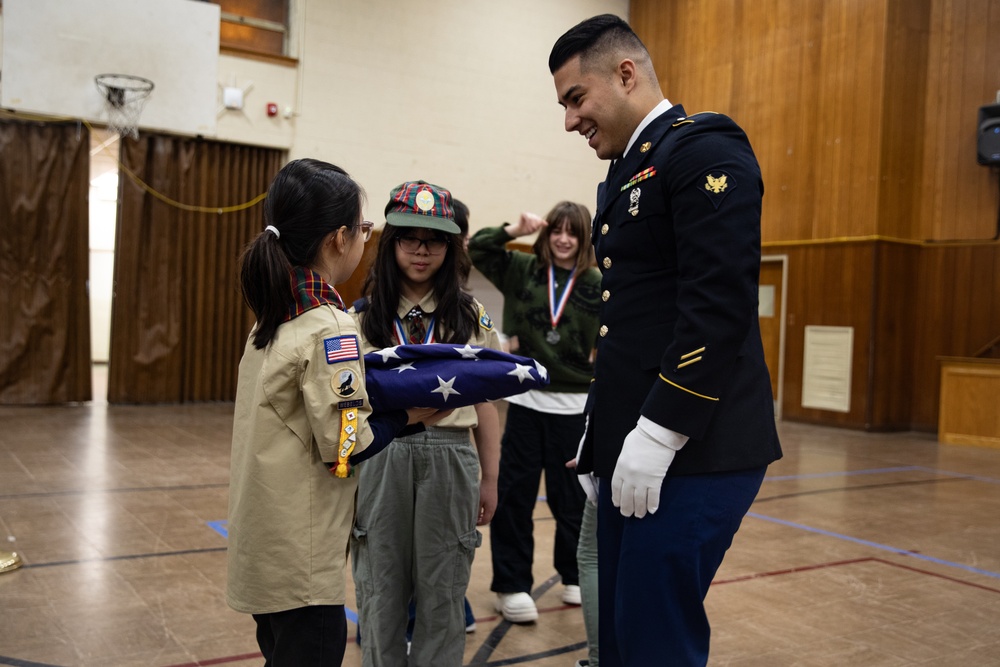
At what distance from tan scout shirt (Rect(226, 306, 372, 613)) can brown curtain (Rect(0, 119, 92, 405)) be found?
28.9 feet

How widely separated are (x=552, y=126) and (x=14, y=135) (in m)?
6.52

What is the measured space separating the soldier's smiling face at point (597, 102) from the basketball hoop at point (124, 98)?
8770 millimetres

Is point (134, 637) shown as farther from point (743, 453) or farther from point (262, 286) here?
point (743, 453)

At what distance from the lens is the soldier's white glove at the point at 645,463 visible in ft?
4.98

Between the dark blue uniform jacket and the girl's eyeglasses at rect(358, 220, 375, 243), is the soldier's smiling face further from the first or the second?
the girl's eyeglasses at rect(358, 220, 375, 243)

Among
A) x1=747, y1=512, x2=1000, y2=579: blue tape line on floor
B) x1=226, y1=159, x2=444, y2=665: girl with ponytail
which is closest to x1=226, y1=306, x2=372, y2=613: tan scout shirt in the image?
x1=226, y1=159, x2=444, y2=665: girl with ponytail

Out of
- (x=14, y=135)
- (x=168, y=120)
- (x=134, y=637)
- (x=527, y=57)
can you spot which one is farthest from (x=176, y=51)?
(x=134, y=637)

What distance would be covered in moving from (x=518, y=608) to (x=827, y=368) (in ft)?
27.1

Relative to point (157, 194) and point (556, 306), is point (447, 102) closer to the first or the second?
point (157, 194)

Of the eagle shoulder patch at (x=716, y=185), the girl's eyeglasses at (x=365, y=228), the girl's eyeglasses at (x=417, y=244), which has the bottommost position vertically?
the girl's eyeglasses at (x=365, y=228)

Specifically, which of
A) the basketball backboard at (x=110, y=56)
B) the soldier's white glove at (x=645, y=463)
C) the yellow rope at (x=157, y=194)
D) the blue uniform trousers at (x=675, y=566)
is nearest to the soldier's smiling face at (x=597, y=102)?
the soldier's white glove at (x=645, y=463)

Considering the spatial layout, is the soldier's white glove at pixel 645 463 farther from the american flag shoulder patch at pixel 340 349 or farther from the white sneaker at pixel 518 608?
the white sneaker at pixel 518 608

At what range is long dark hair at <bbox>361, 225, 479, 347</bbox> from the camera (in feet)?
7.98

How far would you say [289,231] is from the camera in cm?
Answer: 173
